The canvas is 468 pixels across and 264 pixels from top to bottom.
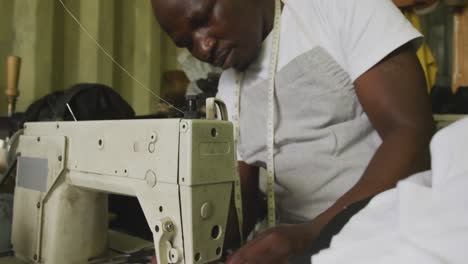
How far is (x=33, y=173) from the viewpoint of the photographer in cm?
81

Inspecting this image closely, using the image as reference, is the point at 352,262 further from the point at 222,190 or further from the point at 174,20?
the point at 174,20

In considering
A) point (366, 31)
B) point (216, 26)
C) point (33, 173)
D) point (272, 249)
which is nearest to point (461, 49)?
point (366, 31)

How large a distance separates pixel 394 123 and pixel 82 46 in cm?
119

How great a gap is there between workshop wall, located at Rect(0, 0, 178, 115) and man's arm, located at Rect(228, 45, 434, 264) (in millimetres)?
1111

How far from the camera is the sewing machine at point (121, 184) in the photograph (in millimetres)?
553

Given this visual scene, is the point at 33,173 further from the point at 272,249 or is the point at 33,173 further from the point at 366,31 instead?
the point at 366,31

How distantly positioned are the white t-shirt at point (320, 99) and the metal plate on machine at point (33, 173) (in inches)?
15.8

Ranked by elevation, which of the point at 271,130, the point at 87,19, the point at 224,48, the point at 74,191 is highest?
the point at 87,19

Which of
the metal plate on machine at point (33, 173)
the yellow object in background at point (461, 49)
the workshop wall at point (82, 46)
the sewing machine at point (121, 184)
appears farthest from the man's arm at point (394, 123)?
the workshop wall at point (82, 46)

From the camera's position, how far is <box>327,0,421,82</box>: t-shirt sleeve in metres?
0.66

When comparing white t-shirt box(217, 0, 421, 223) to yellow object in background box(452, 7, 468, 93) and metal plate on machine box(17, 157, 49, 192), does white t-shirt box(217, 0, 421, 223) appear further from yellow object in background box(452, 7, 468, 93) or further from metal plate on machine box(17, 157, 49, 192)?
yellow object in background box(452, 7, 468, 93)

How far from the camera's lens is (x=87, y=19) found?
1.52 metres

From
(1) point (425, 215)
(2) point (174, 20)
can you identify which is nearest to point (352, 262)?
(1) point (425, 215)

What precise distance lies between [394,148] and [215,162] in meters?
0.27
